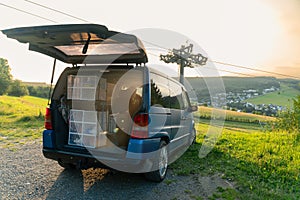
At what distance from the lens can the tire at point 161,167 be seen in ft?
12.0

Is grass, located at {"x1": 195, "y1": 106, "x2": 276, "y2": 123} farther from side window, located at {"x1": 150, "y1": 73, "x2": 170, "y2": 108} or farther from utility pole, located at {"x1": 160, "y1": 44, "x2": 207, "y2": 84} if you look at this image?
side window, located at {"x1": 150, "y1": 73, "x2": 170, "y2": 108}

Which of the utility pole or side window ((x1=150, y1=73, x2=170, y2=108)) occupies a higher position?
the utility pole

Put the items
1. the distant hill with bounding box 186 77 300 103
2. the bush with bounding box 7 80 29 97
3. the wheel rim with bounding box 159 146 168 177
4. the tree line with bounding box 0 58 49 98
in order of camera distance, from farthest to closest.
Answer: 1. the bush with bounding box 7 80 29 97
2. the tree line with bounding box 0 58 49 98
3. the distant hill with bounding box 186 77 300 103
4. the wheel rim with bounding box 159 146 168 177

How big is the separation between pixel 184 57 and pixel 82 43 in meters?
13.9

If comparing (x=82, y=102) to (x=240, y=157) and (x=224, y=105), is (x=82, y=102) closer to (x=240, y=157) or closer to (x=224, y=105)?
(x=240, y=157)

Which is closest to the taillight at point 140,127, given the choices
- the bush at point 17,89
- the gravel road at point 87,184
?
the gravel road at point 87,184

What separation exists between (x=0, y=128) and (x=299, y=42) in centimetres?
1496

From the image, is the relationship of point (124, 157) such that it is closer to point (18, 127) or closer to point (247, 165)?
point (247, 165)

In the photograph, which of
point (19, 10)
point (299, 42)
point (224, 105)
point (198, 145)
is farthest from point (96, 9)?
point (224, 105)

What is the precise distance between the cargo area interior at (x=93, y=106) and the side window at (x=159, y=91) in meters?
0.23

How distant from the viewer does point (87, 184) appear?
142 inches

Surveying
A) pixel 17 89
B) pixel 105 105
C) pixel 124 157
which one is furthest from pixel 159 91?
pixel 17 89

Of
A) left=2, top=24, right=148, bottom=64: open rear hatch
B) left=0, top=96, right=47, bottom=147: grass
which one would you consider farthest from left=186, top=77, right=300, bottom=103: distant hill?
left=2, top=24, right=148, bottom=64: open rear hatch

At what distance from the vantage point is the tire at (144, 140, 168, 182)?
3.65 m
